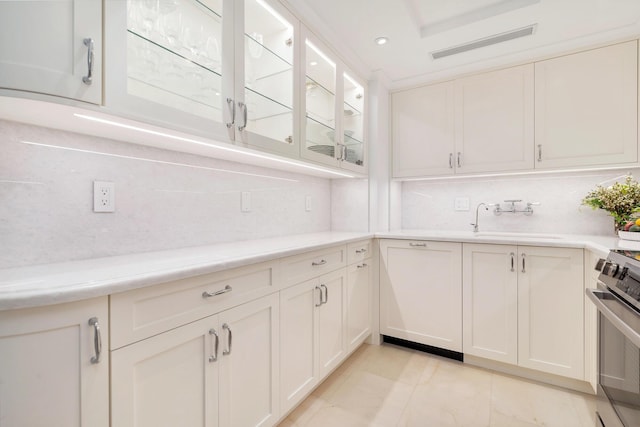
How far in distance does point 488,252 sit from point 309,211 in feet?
4.42

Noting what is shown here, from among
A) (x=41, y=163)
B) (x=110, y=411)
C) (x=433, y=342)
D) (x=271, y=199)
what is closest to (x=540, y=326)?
(x=433, y=342)

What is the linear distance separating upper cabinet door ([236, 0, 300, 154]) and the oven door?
157 cm

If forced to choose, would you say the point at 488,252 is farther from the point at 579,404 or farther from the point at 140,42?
the point at 140,42

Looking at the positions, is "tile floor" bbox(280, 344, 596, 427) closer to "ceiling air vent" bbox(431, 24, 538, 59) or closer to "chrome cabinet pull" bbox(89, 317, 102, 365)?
"chrome cabinet pull" bbox(89, 317, 102, 365)

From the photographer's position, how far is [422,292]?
2271mm

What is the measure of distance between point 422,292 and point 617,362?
1.17 metres

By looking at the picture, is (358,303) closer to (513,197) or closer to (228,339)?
(228,339)

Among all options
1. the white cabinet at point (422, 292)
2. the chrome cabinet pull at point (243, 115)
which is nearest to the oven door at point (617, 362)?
the white cabinet at point (422, 292)

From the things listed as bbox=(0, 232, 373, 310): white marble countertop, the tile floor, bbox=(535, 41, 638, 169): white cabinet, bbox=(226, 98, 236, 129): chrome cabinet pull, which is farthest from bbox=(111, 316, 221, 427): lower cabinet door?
bbox=(535, 41, 638, 169): white cabinet

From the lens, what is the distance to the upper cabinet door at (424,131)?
8.43 ft

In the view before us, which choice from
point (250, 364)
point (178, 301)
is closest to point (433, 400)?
point (250, 364)

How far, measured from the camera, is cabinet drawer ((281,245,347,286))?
1.49m

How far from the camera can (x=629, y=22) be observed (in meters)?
1.88

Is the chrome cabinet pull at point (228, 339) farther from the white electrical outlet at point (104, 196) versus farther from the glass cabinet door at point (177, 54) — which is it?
the glass cabinet door at point (177, 54)
